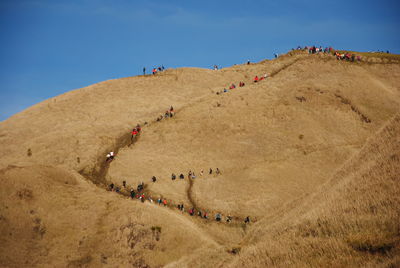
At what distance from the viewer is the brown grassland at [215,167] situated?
1384cm

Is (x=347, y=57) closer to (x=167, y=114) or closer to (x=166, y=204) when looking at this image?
(x=167, y=114)

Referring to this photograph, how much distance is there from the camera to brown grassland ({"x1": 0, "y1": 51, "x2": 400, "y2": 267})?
1384 cm

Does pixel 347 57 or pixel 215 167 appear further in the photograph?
pixel 347 57

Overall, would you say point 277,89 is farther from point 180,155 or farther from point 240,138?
point 180,155

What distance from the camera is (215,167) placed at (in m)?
50.7

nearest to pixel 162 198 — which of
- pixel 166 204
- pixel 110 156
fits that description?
pixel 166 204

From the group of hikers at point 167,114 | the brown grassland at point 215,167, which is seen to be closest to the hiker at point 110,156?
the brown grassland at point 215,167

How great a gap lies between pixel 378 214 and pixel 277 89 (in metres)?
64.2

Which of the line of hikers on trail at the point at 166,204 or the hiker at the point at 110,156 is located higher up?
the hiker at the point at 110,156

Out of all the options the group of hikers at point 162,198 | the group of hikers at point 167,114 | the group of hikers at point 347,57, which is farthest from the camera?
the group of hikers at point 347,57

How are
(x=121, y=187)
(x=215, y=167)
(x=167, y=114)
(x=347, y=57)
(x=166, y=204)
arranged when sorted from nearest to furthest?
(x=166, y=204) → (x=121, y=187) → (x=215, y=167) → (x=167, y=114) → (x=347, y=57)

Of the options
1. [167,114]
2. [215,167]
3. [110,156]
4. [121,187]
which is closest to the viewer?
[121,187]

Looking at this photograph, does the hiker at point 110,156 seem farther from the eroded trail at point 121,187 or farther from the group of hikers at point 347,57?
the group of hikers at point 347,57

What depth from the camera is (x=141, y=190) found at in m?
43.8
